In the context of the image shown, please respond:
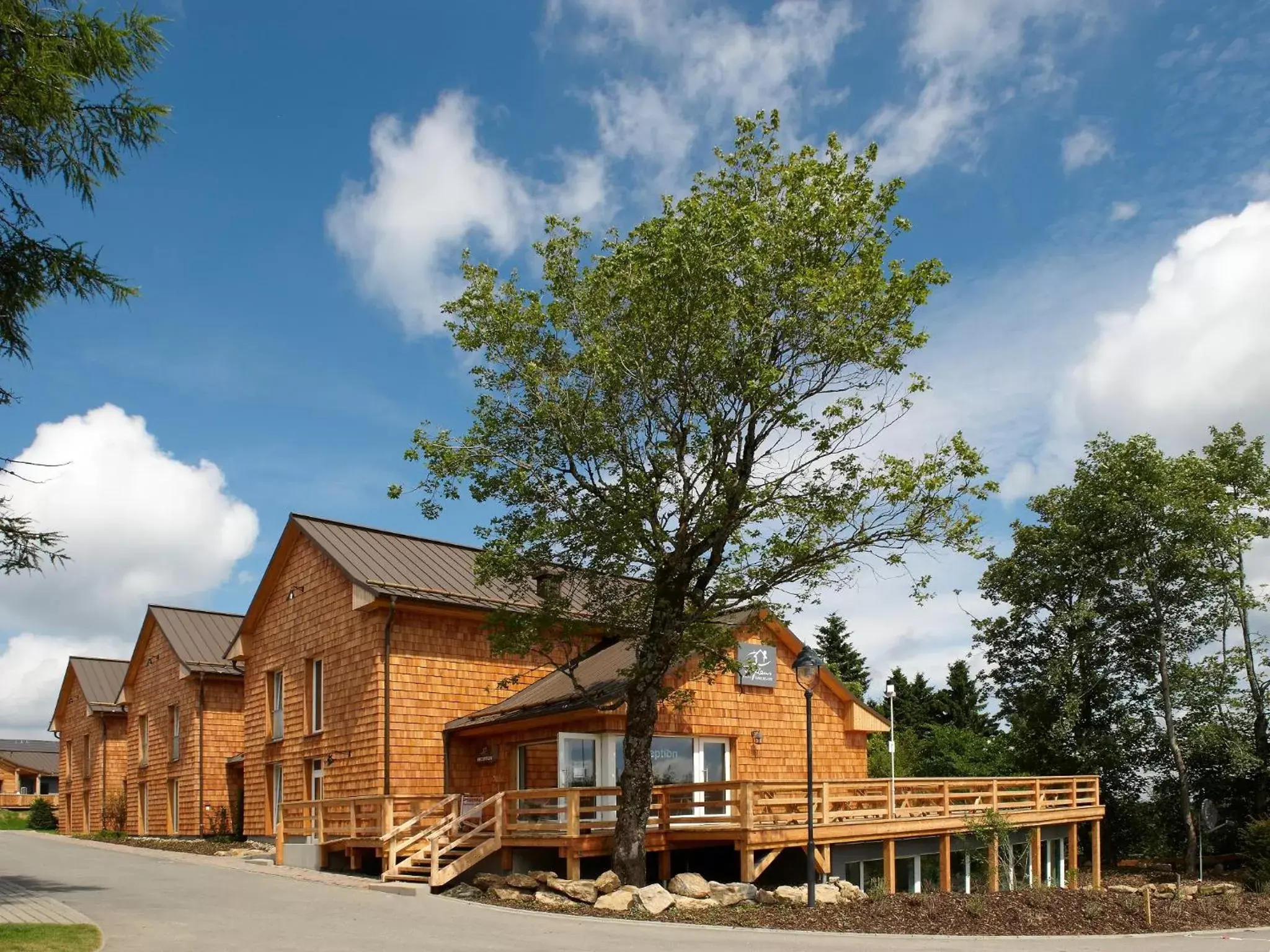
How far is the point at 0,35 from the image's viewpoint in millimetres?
14312

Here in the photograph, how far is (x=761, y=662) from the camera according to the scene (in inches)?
1029

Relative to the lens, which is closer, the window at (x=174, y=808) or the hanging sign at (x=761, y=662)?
the hanging sign at (x=761, y=662)

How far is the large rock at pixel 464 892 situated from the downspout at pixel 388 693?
4.90 metres

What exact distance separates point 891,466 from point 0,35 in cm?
1362

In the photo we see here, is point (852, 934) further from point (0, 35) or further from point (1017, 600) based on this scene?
point (1017, 600)

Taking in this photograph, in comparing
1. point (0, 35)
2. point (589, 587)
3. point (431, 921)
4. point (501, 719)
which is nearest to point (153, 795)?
point (501, 719)

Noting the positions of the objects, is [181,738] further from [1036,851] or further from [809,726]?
[809,726]

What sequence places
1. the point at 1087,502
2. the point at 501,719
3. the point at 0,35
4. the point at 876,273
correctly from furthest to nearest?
the point at 1087,502 → the point at 501,719 → the point at 876,273 → the point at 0,35

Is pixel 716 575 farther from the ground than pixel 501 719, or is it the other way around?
pixel 716 575

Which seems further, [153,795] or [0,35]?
[153,795]

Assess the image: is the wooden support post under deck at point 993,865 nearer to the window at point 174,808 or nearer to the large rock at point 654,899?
the large rock at point 654,899

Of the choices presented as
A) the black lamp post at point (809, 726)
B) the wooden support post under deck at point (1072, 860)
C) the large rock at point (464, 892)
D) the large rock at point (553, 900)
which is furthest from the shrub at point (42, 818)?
the black lamp post at point (809, 726)

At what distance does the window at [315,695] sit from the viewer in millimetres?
26062

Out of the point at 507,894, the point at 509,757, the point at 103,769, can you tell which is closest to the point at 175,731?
→ the point at 103,769
